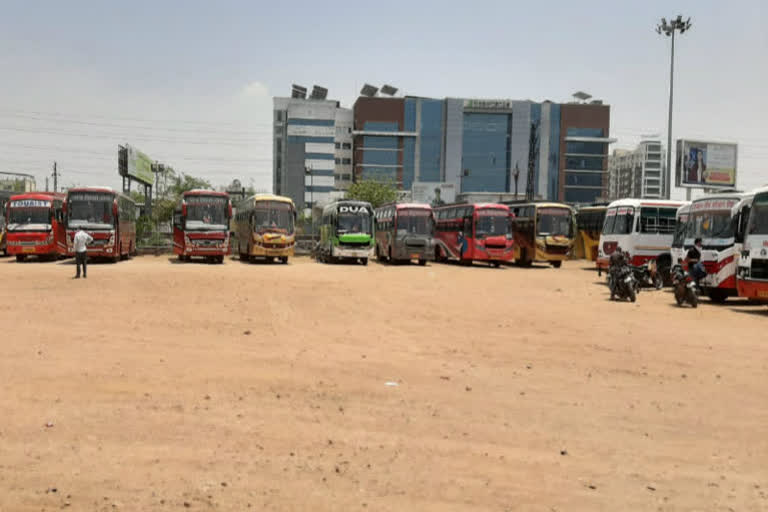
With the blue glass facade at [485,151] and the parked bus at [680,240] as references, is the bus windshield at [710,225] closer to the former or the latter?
the parked bus at [680,240]

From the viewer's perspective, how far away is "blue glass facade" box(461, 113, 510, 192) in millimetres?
119250

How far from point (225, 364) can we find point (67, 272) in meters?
20.1

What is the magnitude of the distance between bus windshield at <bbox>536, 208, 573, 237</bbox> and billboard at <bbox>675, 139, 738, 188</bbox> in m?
26.4

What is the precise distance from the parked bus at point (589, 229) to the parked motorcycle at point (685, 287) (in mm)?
21588

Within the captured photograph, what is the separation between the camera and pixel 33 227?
36.7 m

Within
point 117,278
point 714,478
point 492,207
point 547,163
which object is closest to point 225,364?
point 714,478

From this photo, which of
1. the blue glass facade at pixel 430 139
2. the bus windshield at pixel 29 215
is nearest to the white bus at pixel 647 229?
the bus windshield at pixel 29 215

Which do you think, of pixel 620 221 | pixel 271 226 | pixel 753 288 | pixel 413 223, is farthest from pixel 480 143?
pixel 753 288

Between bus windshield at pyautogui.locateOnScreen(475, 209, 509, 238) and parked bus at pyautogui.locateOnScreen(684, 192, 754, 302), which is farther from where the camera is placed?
bus windshield at pyautogui.locateOnScreen(475, 209, 509, 238)

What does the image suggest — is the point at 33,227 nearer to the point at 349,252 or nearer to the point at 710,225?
the point at 349,252

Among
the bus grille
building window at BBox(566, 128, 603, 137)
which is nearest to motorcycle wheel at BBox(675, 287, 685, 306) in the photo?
the bus grille

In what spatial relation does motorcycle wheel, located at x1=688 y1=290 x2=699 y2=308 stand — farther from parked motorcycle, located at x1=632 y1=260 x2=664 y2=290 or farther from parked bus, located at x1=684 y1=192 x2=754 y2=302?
parked motorcycle, located at x1=632 y1=260 x2=664 y2=290

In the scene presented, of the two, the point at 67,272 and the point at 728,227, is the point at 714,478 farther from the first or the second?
the point at 67,272

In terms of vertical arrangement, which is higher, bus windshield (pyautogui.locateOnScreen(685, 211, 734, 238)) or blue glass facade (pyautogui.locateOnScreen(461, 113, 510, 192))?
blue glass facade (pyautogui.locateOnScreen(461, 113, 510, 192))
